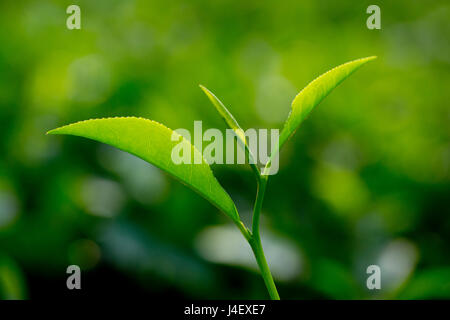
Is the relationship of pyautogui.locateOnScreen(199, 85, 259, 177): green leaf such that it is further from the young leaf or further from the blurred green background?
the blurred green background

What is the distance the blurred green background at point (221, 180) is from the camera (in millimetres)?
1251

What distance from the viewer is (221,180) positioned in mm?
1457

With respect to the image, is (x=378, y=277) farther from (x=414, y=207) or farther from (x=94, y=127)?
(x=94, y=127)

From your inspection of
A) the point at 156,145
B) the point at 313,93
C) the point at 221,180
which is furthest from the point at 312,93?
the point at 221,180

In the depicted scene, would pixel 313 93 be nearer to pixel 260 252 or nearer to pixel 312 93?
pixel 312 93

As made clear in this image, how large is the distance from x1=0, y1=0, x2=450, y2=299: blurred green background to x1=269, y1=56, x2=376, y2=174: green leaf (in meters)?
0.71

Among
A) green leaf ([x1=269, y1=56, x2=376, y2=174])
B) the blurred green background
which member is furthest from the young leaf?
the blurred green background

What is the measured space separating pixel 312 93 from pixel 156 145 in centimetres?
16

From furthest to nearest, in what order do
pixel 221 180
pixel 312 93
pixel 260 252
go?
pixel 221 180 < pixel 312 93 < pixel 260 252

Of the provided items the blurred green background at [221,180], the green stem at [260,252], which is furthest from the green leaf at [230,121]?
the blurred green background at [221,180]

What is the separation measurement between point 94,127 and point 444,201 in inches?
43.5

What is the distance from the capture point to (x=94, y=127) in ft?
1.69

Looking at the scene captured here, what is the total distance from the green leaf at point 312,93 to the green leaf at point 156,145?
0.08 m

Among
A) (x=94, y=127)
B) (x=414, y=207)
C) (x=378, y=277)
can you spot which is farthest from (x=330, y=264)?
(x=94, y=127)
